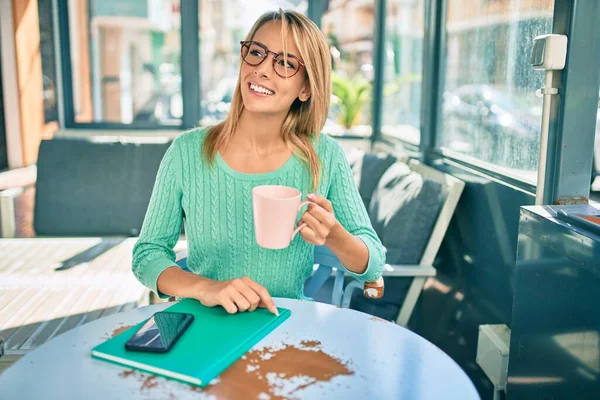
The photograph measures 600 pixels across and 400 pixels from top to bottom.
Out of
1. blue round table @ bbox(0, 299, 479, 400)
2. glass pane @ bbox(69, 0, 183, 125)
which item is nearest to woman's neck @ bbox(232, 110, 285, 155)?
blue round table @ bbox(0, 299, 479, 400)

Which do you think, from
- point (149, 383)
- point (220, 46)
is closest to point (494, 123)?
point (149, 383)

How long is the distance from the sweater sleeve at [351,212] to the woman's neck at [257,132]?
0.63 feet

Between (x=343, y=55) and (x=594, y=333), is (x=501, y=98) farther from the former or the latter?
(x=343, y=55)

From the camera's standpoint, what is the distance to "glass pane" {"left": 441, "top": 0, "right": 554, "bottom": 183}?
6.98 ft

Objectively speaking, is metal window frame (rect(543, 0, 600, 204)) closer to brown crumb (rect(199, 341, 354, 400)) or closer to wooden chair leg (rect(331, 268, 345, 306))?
wooden chair leg (rect(331, 268, 345, 306))

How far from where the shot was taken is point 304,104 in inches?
72.6

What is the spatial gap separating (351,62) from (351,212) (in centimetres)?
389

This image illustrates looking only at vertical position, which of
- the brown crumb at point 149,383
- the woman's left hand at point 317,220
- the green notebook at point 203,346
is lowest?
the brown crumb at point 149,383

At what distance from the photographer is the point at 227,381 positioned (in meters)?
1.00

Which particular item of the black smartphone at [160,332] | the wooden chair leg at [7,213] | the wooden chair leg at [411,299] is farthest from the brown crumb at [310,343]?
the wooden chair leg at [7,213]

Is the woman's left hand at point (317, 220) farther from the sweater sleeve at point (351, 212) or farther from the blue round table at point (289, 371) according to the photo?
the sweater sleeve at point (351, 212)

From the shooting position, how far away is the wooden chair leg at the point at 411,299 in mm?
2543

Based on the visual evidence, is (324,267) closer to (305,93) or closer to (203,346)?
(305,93)

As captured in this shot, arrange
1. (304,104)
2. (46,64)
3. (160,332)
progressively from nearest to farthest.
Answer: (160,332)
(304,104)
(46,64)
